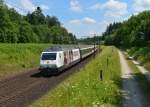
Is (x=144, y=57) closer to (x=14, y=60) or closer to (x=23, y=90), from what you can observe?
(x=14, y=60)

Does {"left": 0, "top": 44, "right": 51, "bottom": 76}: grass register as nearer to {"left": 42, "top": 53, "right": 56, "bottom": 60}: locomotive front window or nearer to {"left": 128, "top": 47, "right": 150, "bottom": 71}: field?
{"left": 42, "top": 53, "right": 56, "bottom": 60}: locomotive front window

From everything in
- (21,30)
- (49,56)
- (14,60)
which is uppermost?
(21,30)

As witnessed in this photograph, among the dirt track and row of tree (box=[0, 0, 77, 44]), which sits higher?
row of tree (box=[0, 0, 77, 44])

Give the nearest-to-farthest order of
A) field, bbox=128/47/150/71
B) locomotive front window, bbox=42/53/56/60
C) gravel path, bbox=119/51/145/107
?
gravel path, bbox=119/51/145/107 < locomotive front window, bbox=42/53/56/60 < field, bbox=128/47/150/71

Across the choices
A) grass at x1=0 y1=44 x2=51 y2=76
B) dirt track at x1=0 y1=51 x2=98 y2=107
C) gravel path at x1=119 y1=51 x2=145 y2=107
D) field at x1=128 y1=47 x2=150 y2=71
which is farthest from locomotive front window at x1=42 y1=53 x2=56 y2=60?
field at x1=128 y1=47 x2=150 y2=71

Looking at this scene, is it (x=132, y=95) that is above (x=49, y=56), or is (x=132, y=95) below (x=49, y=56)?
below

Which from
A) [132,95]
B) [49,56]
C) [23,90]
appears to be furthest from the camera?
[49,56]

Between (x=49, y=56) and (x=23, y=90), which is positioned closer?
(x=23, y=90)

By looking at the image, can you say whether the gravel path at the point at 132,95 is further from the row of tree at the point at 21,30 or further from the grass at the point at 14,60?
the row of tree at the point at 21,30

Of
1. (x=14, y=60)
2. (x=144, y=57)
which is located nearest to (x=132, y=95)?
(x=14, y=60)

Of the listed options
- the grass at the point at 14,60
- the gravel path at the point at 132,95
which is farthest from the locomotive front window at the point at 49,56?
the gravel path at the point at 132,95

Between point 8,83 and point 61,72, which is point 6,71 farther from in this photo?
point 8,83

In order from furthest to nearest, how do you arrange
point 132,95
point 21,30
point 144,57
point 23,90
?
point 21,30
point 144,57
point 23,90
point 132,95

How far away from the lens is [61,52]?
43.2m
